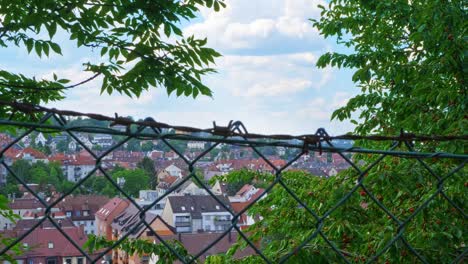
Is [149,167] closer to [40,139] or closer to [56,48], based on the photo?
[40,139]

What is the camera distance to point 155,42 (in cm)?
356

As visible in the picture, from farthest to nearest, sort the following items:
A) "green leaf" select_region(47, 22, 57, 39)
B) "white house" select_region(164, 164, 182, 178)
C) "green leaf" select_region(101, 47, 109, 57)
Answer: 1. "green leaf" select_region(101, 47, 109, 57)
2. "green leaf" select_region(47, 22, 57, 39)
3. "white house" select_region(164, 164, 182, 178)

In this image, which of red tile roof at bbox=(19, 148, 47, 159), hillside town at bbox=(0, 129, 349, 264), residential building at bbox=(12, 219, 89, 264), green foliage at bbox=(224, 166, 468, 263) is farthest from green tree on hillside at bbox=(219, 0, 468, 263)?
red tile roof at bbox=(19, 148, 47, 159)

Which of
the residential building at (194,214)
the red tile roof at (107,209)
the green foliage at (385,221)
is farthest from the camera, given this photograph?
the green foliage at (385,221)

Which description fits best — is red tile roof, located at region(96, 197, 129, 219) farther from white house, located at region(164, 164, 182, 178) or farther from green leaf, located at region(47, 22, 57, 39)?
green leaf, located at region(47, 22, 57, 39)

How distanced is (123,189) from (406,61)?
494 cm

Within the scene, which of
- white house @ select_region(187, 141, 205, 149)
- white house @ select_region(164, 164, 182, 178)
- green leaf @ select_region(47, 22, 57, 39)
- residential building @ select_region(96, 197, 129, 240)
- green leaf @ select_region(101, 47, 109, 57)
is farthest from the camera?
green leaf @ select_region(101, 47, 109, 57)

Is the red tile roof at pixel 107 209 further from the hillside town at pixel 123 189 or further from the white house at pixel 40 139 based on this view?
the white house at pixel 40 139

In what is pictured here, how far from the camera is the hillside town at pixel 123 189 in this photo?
121 centimetres

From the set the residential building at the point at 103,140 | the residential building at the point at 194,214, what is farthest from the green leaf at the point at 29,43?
the residential building at the point at 103,140

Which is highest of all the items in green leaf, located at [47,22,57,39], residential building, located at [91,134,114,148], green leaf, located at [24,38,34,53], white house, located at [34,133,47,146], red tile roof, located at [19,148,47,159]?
green leaf, located at [47,22,57,39]

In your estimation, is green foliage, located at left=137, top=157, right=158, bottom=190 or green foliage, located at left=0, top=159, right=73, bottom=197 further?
green foliage, located at left=137, top=157, right=158, bottom=190

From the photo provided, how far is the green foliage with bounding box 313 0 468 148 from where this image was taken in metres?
4.28

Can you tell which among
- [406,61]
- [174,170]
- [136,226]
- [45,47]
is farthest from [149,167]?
[406,61]
